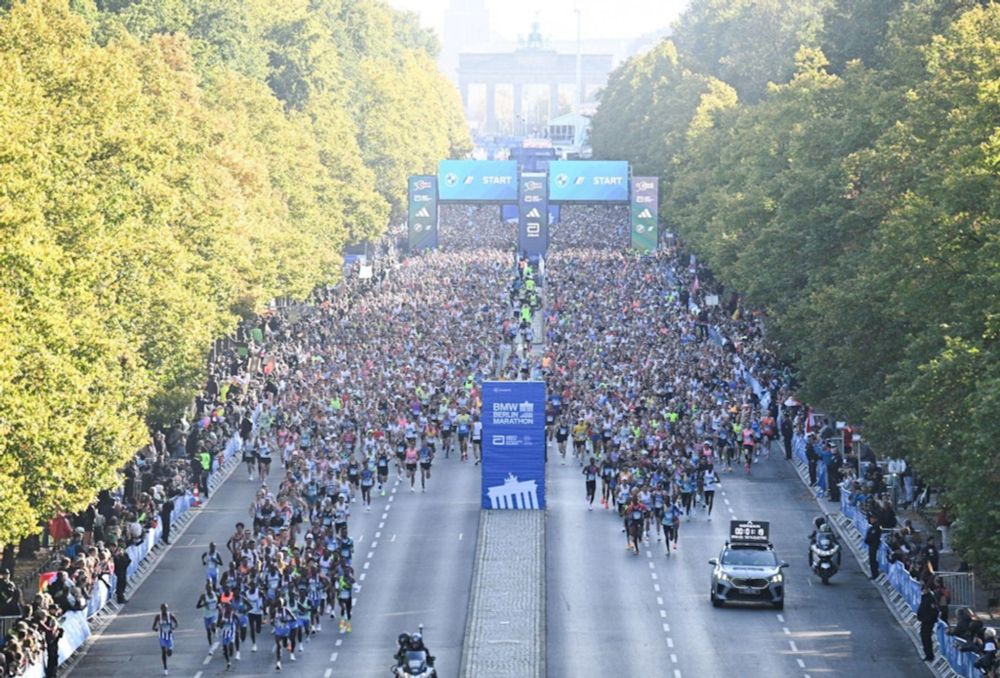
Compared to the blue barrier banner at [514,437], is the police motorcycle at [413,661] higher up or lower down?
lower down

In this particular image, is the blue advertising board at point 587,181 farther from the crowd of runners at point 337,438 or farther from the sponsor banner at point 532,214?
the crowd of runners at point 337,438

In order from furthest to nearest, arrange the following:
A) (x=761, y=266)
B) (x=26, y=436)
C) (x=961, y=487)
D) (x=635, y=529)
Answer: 1. (x=761, y=266)
2. (x=635, y=529)
3. (x=26, y=436)
4. (x=961, y=487)

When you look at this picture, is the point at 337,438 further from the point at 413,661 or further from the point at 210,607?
the point at 413,661

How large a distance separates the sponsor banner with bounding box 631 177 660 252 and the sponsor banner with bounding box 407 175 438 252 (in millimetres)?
11781

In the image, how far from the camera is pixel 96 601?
4738 cm

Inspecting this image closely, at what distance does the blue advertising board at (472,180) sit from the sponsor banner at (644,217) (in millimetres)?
12593

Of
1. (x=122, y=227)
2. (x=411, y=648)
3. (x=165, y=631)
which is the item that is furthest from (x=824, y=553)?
(x=122, y=227)

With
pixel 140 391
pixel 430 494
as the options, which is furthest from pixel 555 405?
pixel 140 391

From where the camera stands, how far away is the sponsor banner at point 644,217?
125 metres

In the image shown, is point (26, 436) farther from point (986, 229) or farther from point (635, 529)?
point (986, 229)

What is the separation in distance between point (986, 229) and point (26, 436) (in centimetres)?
2052

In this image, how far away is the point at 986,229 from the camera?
47531mm

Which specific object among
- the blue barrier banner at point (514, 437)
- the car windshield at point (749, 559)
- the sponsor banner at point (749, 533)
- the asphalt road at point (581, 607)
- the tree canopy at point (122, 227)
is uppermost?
the tree canopy at point (122, 227)

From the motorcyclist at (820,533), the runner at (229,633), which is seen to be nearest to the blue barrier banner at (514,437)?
the motorcyclist at (820,533)
